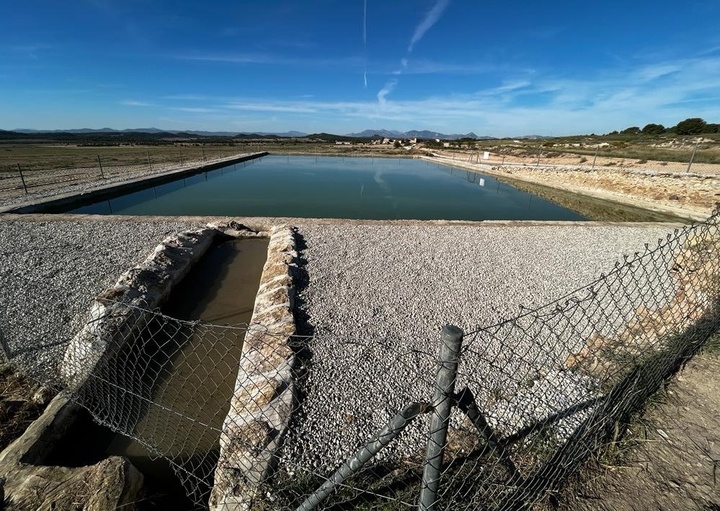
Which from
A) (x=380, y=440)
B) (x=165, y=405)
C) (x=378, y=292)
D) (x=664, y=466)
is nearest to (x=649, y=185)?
(x=378, y=292)

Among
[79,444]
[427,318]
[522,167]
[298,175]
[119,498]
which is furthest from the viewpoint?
[522,167]

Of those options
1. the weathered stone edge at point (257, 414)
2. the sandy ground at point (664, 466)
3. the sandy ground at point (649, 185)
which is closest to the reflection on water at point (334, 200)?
the sandy ground at point (649, 185)

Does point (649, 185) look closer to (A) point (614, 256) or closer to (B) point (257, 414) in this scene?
(A) point (614, 256)

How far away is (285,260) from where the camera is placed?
6.16m

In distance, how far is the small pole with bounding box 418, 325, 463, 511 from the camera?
116 centimetres

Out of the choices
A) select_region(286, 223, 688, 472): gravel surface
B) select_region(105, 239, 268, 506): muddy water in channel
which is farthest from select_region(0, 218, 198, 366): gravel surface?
select_region(286, 223, 688, 472): gravel surface

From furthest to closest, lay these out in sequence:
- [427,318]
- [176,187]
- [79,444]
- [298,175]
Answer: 1. [298,175]
2. [176,187]
3. [427,318]
4. [79,444]

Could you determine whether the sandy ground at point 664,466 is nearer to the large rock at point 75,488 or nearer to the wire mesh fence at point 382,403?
the wire mesh fence at point 382,403

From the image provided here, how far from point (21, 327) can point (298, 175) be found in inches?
753

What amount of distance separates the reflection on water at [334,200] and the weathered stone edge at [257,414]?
786 cm

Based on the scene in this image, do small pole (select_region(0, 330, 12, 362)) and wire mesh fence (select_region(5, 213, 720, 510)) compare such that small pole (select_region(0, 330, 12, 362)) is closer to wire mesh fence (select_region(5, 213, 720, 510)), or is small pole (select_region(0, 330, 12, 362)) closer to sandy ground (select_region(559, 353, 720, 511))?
wire mesh fence (select_region(5, 213, 720, 510))

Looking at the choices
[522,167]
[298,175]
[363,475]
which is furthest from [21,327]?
[522,167]

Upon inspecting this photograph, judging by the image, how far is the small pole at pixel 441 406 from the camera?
3.80ft

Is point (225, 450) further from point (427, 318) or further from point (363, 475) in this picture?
point (427, 318)
